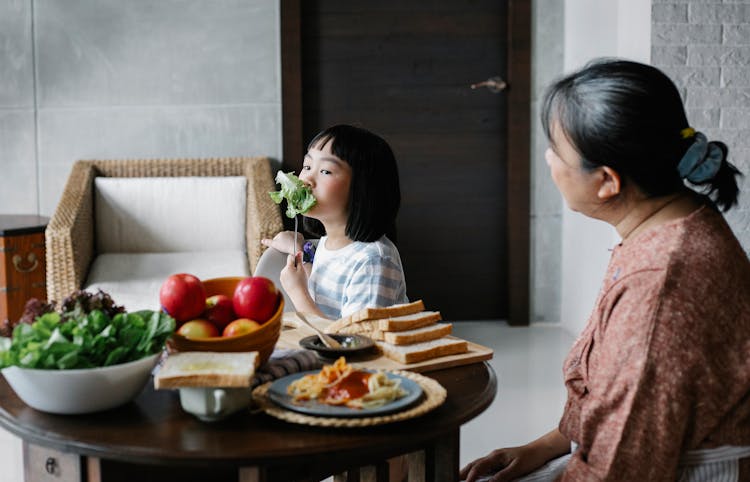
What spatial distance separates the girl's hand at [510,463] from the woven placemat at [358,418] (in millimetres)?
278

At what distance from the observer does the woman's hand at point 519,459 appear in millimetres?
1545

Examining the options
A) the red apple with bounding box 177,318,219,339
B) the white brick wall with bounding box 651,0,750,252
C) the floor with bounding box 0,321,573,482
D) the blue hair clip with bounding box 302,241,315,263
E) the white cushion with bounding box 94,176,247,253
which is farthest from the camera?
the white cushion with bounding box 94,176,247,253

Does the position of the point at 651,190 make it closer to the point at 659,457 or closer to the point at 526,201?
the point at 659,457

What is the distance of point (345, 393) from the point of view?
126 cm

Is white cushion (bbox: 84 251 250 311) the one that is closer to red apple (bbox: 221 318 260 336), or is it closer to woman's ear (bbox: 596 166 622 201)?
red apple (bbox: 221 318 260 336)

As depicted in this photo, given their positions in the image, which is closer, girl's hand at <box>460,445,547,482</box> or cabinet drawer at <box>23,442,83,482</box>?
cabinet drawer at <box>23,442,83,482</box>

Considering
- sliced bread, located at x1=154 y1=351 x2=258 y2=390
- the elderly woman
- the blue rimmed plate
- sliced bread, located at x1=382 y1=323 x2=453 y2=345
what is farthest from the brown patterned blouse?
sliced bread, located at x1=154 y1=351 x2=258 y2=390

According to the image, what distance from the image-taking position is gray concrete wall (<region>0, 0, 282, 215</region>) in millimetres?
4562

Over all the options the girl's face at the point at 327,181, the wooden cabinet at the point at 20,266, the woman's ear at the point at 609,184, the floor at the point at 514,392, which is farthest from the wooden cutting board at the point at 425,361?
the wooden cabinet at the point at 20,266

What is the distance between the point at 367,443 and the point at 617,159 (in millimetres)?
551

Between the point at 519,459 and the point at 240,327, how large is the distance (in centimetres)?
55

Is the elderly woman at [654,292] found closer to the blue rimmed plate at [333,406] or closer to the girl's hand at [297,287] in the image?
the blue rimmed plate at [333,406]

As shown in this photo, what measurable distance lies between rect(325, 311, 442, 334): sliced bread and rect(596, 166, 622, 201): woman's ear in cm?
42

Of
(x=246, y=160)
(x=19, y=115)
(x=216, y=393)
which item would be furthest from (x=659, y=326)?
(x=19, y=115)
